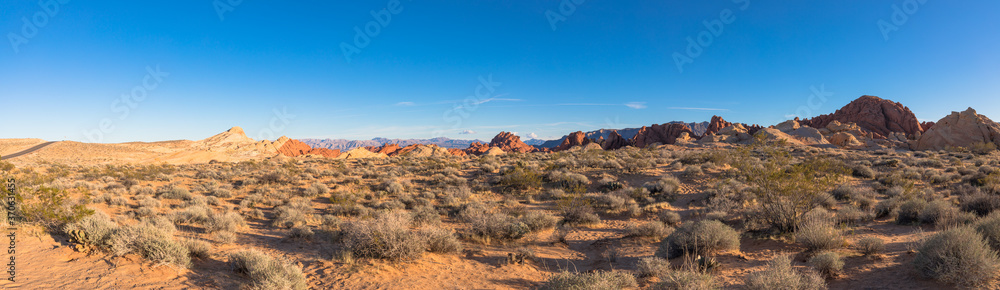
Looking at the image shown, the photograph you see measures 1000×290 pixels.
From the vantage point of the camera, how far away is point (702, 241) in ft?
21.1

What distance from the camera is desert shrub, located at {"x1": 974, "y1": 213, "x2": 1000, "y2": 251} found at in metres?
4.70

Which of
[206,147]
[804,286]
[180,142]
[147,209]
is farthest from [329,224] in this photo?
[180,142]

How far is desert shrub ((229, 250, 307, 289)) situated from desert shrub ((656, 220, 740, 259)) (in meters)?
6.31

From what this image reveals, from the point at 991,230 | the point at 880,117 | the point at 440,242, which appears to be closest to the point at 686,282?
the point at 440,242

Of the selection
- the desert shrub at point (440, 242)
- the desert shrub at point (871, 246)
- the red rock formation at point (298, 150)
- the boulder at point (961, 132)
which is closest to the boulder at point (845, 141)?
the boulder at point (961, 132)

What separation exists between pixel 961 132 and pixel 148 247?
199ft

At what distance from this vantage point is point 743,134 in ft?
148

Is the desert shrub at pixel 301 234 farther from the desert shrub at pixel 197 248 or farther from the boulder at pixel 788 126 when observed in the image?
the boulder at pixel 788 126

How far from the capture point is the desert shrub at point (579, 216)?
33.7ft

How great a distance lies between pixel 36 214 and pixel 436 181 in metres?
13.2

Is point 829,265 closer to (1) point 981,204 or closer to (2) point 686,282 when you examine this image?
(2) point 686,282

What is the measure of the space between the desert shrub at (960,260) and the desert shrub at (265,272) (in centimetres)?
842

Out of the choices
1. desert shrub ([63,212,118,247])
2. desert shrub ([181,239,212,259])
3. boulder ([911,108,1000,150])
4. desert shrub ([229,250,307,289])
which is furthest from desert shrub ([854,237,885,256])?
boulder ([911,108,1000,150])

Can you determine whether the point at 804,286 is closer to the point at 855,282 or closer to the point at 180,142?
the point at 855,282
